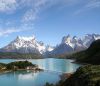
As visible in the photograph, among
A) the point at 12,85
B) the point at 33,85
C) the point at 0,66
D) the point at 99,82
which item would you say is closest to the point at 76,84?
the point at 99,82

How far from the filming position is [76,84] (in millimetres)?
43750

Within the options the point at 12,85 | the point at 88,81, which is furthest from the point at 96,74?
the point at 12,85

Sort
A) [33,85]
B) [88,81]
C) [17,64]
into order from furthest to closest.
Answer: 1. [17,64]
2. [33,85]
3. [88,81]

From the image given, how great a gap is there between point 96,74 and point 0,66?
491ft

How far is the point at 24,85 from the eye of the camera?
103750mm

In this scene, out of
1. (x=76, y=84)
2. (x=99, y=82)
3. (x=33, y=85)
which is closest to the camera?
(x=99, y=82)

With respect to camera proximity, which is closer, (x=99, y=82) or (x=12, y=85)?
(x=99, y=82)

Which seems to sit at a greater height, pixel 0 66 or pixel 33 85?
pixel 0 66

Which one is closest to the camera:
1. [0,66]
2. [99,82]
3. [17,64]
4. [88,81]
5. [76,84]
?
[99,82]

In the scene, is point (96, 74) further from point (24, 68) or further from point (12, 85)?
point (24, 68)

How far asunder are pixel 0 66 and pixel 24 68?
2290 centimetres

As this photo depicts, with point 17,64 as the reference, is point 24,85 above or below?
below

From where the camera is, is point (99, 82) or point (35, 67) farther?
point (35, 67)

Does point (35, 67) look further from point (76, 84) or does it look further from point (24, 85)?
point (76, 84)
